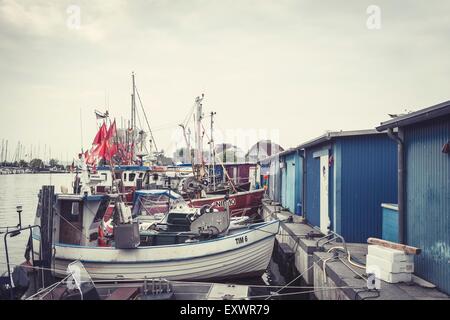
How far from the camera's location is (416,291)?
6738mm

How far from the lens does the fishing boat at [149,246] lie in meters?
11.5

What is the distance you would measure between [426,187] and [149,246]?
808 centimetres

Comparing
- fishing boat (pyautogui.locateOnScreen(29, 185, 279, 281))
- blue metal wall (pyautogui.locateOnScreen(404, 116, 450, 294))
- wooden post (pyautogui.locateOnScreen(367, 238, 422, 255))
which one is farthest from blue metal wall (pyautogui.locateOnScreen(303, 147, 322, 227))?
wooden post (pyautogui.locateOnScreen(367, 238, 422, 255))

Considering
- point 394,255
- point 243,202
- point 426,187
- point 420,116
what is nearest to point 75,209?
point 394,255

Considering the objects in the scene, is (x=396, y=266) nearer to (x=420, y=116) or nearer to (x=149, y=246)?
(x=420, y=116)

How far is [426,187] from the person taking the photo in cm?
748

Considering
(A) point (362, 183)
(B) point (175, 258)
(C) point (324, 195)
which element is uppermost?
(A) point (362, 183)

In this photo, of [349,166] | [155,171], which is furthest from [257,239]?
[155,171]

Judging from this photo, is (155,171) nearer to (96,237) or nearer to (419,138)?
(96,237)

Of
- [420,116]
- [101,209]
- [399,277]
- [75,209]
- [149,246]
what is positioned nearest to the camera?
[420,116]

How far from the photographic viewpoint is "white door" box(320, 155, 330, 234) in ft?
42.5

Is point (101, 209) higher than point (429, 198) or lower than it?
lower
